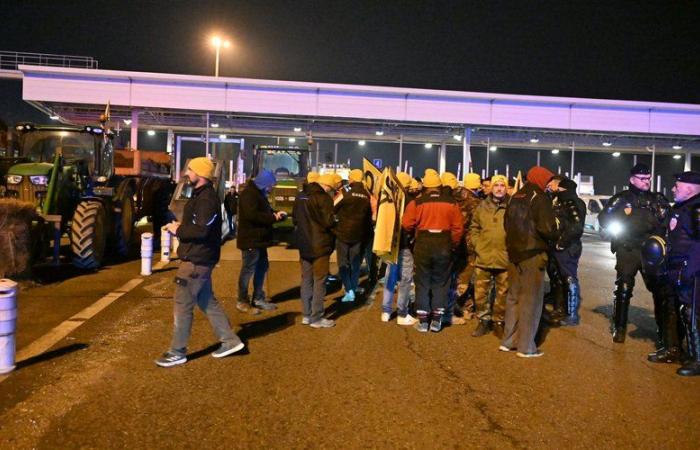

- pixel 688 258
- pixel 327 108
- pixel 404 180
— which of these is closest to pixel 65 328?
pixel 404 180

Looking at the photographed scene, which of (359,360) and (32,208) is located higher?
(32,208)

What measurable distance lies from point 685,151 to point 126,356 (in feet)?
129

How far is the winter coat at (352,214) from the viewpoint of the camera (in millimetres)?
8547

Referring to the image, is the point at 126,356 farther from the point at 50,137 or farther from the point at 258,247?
the point at 50,137

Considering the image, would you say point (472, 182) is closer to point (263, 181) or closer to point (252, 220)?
point (263, 181)

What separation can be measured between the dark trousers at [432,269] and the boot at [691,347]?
2.54m

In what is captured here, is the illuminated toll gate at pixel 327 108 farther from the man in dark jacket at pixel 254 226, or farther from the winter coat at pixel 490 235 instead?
the winter coat at pixel 490 235

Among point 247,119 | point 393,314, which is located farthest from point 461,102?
point 393,314

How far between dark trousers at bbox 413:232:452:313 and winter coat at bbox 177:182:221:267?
104 inches

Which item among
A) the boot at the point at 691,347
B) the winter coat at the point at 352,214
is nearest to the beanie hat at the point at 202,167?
the winter coat at the point at 352,214

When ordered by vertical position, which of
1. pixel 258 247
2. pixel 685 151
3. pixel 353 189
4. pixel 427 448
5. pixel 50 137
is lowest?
A: pixel 427 448

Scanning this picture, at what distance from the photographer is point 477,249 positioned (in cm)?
712

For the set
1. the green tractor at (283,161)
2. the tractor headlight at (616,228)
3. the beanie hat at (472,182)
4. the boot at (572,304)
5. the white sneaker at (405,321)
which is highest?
the green tractor at (283,161)

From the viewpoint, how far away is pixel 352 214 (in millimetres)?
8617
